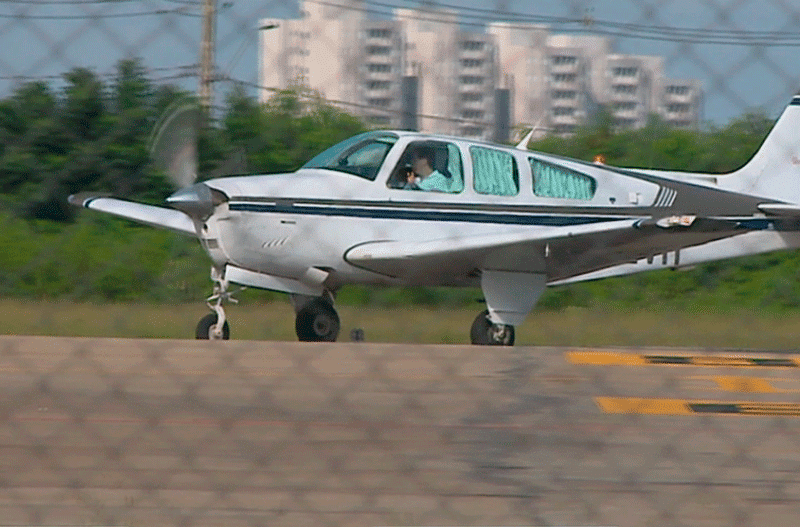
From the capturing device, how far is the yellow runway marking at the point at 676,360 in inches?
317

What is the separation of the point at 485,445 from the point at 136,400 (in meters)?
1.98

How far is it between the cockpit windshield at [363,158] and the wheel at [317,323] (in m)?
1.27

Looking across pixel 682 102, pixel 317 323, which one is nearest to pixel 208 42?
pixel 682 102

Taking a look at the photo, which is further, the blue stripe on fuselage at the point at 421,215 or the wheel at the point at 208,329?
the blue stripe on fuselage at the point at 421,215

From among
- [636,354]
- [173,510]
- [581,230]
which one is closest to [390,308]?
[173,510]

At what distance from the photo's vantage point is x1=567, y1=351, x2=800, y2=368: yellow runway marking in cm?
805

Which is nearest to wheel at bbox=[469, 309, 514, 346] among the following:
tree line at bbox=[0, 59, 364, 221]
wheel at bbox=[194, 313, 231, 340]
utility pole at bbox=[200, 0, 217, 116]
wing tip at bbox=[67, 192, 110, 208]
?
wheel at bbox=[194, 313, 231, 340]

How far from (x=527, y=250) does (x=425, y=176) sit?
1.10 meters

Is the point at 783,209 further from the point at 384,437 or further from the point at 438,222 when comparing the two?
the point at 384,437

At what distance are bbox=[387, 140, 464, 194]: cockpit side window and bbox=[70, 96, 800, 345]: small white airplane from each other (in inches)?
0.4

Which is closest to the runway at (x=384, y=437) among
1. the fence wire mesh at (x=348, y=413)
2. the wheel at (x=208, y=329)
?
the fence wire mesh at (x=348, y=413)

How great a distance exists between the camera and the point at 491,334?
1036cm

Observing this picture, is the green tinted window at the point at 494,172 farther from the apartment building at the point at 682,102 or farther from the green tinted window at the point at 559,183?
the apartment building at the point at 682,102

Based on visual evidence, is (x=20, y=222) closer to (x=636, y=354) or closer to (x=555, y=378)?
(x=555, y=378)
